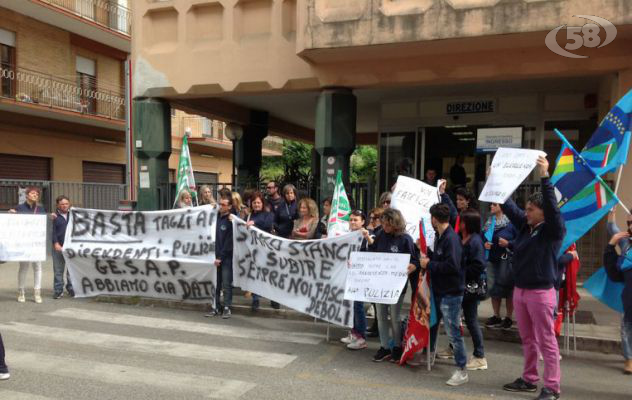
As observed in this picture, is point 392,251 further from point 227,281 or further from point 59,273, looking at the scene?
point 59,273

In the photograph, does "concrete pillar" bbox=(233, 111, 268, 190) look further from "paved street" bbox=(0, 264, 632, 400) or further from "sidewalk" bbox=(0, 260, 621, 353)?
"paved street" bbox=(0, 264, 632, 400)

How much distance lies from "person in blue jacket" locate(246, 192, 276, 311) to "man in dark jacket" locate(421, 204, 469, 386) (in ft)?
10.4

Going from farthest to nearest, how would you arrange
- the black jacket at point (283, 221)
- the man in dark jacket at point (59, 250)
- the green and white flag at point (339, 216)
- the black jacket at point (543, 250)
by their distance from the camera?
the man in dark jacket at point (59, 250) → the black jacket at point (283, 221) → the green and white flag at point (339, 216) → the black jacket at point (543, 250)

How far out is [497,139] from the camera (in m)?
9.24

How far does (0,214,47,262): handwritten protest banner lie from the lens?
26.8ft

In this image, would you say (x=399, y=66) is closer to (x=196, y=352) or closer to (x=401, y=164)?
(x=401, y=164)

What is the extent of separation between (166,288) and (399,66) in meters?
6.14

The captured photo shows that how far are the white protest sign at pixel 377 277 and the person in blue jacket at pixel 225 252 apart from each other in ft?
7.67

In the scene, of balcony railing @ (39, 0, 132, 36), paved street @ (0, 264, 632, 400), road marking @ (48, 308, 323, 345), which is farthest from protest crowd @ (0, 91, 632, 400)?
balcony railing @ (39, 0, 132, 36)

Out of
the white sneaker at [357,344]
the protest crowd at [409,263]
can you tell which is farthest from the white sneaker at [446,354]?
the white sneaker at [357,344]

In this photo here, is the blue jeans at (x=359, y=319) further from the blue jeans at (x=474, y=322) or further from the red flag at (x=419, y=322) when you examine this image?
the blue jeans at (x=474, y=322)

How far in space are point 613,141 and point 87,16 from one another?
65.2ft

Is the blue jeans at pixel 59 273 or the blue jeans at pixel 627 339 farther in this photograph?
the blue jeans at pixel 59 273

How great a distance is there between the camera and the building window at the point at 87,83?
803 inches
